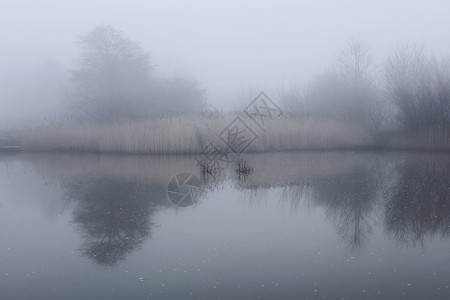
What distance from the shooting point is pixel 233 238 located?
19.3ft

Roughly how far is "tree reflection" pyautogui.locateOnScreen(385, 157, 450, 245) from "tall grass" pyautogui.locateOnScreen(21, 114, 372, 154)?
629cm

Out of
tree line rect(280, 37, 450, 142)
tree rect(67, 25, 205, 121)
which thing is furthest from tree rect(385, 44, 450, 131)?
tree rect(67, 25, 205, 121)

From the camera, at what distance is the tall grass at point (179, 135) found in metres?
16.0

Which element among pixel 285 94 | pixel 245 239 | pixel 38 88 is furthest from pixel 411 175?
pixel 38 88

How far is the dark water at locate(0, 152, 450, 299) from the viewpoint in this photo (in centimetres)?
429

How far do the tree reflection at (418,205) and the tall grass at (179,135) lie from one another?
6292mm

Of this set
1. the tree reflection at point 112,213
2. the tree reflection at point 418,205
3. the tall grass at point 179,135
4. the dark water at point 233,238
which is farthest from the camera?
the tall grass at point 179,135

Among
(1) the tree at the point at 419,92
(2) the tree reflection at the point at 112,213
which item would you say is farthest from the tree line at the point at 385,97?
(2) the tree reflection at the point at 112,213

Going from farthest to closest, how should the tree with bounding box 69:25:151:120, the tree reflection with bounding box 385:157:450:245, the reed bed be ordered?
1. the tree with bounding box 69:25:151:120
2. the reed bed
3. the tree reflection with bounding box 385:157:450:245

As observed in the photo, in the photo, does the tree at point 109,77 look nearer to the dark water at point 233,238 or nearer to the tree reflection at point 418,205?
the dark water at point 233,238

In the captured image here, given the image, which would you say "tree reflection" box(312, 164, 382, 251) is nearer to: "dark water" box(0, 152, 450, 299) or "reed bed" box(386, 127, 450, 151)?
"dark water" box(0, 152, 450, 299)

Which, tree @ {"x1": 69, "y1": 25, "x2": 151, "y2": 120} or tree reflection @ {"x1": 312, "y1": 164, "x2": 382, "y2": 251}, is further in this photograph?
tree @ {"x1": 69, "y1": 25, "x2": 151, "y2": 120}

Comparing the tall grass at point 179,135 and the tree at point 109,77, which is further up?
the tree at point 109,77

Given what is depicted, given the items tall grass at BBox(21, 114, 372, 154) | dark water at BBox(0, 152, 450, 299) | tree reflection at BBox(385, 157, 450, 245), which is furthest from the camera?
tall grass at BBox(21, 114, 372, 154)
